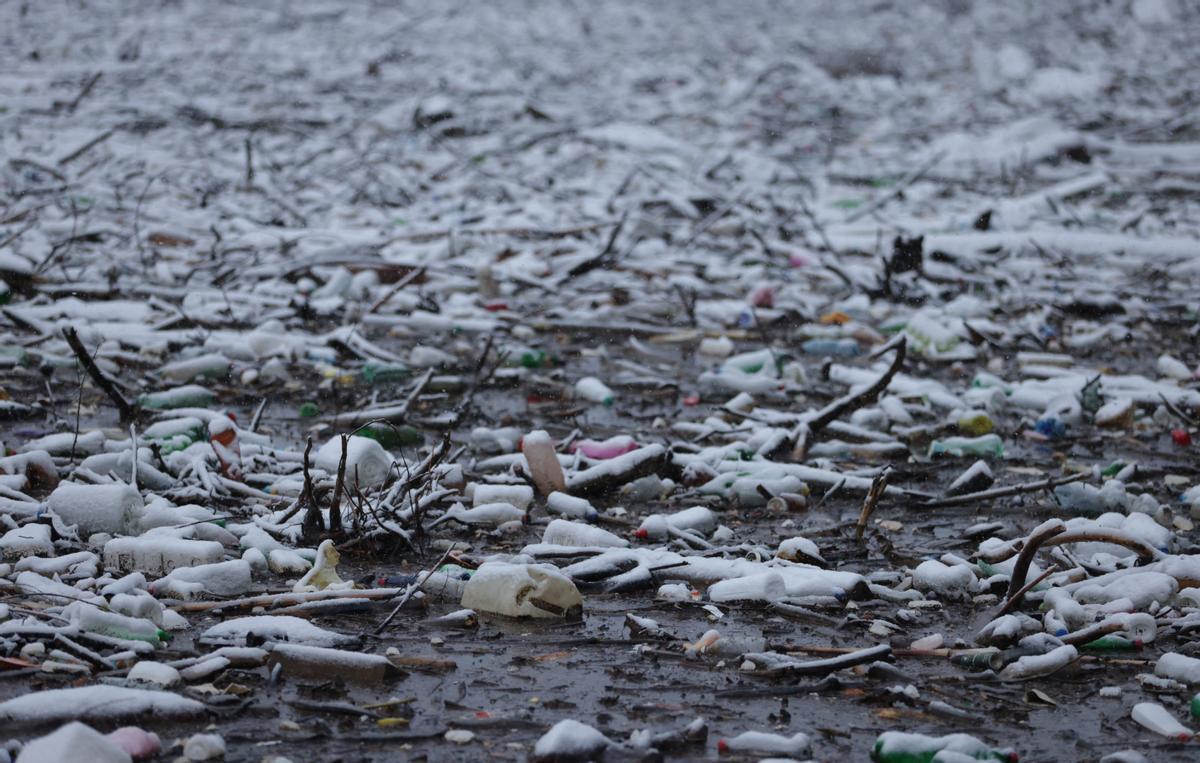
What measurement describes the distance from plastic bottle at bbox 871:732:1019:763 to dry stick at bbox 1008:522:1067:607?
2.00 feet

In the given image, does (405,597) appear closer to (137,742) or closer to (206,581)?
(206,581)

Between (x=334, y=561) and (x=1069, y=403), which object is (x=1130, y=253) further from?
(x=334, y=561)

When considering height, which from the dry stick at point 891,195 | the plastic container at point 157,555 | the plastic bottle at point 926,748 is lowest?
the dry stick at point 891,195

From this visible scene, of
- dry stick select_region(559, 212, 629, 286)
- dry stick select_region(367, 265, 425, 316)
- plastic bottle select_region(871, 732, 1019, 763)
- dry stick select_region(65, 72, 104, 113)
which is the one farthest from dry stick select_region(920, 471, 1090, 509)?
dry stick select_region(65, 72, 104, 113)

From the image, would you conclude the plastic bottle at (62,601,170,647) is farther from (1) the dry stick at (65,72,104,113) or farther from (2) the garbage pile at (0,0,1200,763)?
(1) the dry stick at (65,72,104,113)

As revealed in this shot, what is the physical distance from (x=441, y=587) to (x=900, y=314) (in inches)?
137

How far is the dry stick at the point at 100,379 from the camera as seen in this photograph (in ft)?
9.93

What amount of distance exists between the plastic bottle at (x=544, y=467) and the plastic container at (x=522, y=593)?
2.43 feet

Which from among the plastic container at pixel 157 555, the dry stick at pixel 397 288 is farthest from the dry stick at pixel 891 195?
the plastic container at pixel 157 555

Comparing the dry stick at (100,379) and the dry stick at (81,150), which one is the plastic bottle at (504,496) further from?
the dry stick at (81,150)

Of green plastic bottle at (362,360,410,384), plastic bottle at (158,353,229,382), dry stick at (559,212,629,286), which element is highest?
plastic bottle at (158,353,229,382)

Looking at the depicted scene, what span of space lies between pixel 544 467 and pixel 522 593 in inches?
31.7

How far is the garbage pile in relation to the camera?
6.19ft

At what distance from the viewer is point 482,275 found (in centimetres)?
538
